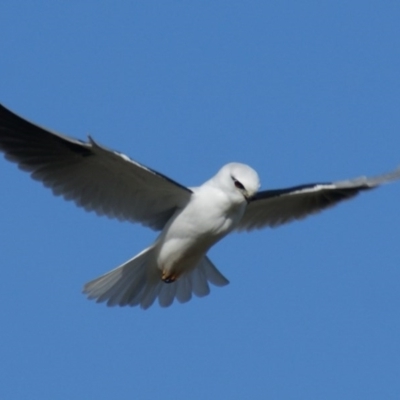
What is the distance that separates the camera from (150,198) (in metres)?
14.4

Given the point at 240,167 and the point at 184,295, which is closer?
the point at 240,167

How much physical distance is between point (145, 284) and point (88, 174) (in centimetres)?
104

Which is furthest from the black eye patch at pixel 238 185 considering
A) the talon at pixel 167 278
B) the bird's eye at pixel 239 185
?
the talon at pixel 167 278

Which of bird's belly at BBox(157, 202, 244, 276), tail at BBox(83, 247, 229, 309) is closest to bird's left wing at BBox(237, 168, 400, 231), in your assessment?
tail at BBox(83, 247, 229, 309)

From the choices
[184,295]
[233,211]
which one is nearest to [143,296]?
[184,295]

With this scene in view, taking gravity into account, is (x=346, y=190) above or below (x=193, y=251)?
above

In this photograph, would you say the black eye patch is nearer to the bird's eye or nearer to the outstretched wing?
the bird's eye

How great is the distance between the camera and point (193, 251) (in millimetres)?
14117

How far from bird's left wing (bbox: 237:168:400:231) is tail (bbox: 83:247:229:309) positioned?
19.7 inches

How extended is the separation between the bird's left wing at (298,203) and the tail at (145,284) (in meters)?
0.50

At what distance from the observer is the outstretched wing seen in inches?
553

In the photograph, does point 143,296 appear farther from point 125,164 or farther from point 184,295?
point 125,164

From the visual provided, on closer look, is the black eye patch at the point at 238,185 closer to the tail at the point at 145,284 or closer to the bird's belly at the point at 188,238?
the bird's belly at the point at 188,238

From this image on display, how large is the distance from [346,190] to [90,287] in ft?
6.80
